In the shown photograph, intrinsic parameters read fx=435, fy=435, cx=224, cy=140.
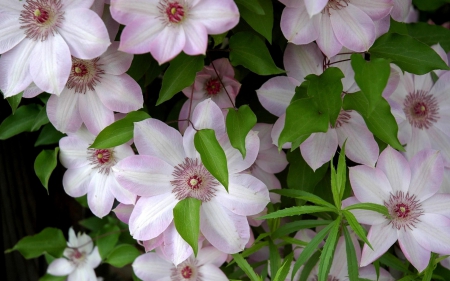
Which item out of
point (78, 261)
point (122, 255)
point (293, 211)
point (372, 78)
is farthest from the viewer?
point (78, 261)

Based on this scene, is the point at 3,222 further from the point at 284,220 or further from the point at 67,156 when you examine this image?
the point at 284,220

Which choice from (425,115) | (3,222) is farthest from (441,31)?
(3,222)

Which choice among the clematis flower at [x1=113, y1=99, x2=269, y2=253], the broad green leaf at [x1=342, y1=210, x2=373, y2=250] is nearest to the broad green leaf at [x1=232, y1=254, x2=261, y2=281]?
the clematis flower at [x1=113, y1=99, x2=269, y2=253]

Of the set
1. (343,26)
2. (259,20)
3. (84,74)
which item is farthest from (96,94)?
(343,26)

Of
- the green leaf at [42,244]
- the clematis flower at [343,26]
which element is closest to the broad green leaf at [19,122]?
the green leaf at [42,244]

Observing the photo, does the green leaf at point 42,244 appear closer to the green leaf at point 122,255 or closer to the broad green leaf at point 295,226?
the green leaf at point 122,255

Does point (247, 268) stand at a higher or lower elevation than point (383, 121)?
lower

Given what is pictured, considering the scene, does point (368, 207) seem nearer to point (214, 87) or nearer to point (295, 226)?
point (295, 226)
